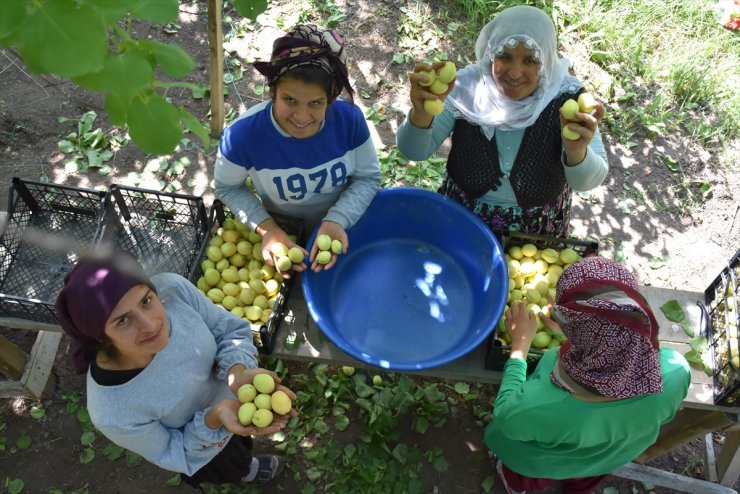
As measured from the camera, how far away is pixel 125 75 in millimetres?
1014

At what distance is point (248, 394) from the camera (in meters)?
2.21

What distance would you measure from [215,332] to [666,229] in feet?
14.0

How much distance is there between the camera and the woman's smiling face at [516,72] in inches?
100.0

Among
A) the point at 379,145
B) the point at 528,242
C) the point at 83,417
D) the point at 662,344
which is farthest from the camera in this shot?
the point at 379,145

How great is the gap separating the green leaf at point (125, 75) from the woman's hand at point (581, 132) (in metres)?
1.89

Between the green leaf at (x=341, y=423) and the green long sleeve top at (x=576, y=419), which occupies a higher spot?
the green long sleeve top at (x=576, y=419)

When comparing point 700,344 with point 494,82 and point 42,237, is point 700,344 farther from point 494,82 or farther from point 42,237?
point 42,237

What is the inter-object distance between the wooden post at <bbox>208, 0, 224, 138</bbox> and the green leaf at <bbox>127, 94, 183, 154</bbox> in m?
3.08

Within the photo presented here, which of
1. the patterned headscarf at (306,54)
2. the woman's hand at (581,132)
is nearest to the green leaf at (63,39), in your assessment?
the patterned headscarf at (306,54)

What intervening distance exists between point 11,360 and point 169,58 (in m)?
3.22

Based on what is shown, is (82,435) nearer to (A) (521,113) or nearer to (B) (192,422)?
(B) (192,422)

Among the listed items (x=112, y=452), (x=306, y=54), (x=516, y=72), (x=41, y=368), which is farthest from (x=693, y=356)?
(x=41, y=368)

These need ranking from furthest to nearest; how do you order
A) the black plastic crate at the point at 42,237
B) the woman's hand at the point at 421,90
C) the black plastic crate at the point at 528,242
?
1. the black plastic crate at the point at 42,237
2. the black plastic crate at the point at 528,242
3. the woman's hand at the point at 421,90

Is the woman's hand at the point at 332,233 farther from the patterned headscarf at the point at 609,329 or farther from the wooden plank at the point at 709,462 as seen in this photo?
the wooden plank at the point at 709,462
